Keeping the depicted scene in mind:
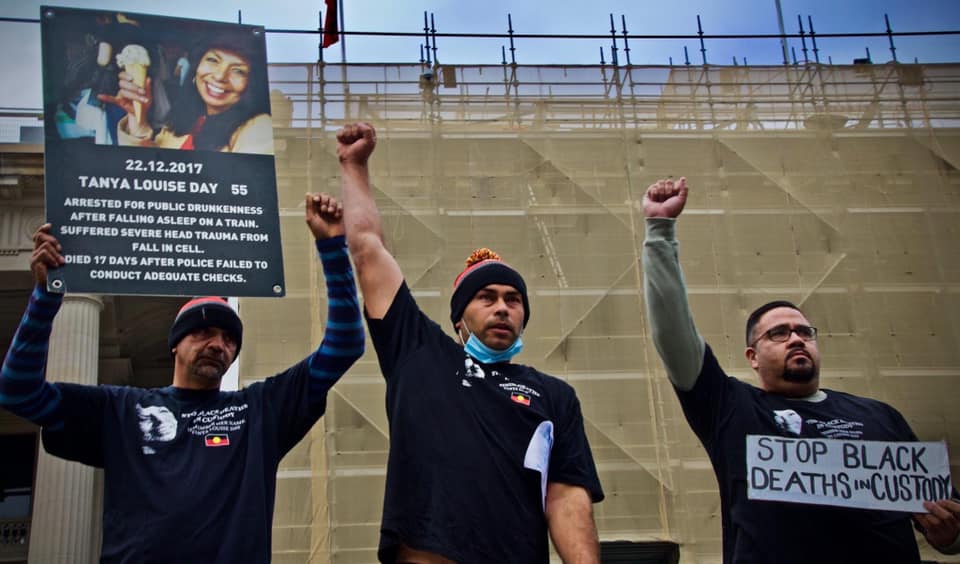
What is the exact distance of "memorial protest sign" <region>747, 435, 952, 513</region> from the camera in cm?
397

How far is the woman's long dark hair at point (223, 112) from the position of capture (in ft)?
16.9

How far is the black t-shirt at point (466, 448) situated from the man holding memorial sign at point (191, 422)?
0.55 metres

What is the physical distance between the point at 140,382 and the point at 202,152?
1699 centimetres

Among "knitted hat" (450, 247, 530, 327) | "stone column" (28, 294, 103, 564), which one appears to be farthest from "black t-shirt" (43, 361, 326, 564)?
"stone column" (28, 294, 103, 564)

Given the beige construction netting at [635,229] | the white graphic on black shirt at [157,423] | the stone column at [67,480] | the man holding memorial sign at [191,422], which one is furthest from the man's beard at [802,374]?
the stone column at [67,480]

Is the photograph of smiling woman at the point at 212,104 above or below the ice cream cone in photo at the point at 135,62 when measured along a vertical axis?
below

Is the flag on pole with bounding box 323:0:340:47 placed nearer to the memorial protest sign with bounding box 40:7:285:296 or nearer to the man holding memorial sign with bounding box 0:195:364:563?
the memorial protest sign with bounding box 40:7:285:296

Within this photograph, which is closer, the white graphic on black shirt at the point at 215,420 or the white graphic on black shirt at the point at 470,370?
the white graphic on black shirt at the point at 470,370

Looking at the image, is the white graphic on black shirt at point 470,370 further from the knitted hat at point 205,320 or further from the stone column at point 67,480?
the stone column at point 67,480

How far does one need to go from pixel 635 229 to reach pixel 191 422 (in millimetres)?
8400

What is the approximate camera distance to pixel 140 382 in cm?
2109

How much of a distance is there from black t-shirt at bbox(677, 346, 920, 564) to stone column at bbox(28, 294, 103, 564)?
1259 cm

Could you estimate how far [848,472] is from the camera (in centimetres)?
401

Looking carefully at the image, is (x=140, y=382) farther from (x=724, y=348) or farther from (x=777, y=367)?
(x=777, y=367)
